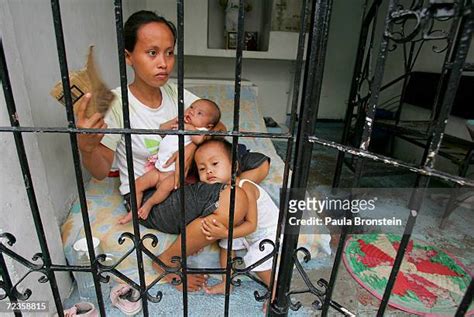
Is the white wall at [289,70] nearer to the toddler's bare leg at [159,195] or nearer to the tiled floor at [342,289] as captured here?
the tiled floor at [342,289]

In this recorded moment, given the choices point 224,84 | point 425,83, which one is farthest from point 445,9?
point 425,83

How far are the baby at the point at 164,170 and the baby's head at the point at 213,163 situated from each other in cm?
5

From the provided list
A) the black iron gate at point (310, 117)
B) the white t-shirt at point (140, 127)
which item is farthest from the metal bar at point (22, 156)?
the white t-shirt at point (140, 127)

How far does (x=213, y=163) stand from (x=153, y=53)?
460 mm

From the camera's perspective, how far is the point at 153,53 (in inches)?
41.6

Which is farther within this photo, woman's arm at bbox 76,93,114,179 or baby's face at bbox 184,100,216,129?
baby's face at bbox 184,100,216,129

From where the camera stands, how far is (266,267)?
103cm

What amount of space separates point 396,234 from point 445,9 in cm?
144

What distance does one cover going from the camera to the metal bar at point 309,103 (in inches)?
22.9

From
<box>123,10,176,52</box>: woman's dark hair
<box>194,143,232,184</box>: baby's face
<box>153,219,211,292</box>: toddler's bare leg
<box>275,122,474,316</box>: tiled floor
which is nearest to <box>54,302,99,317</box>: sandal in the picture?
<box>153,219,211,292</box>: toddler's bare leg

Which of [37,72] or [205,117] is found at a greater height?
[37,72]

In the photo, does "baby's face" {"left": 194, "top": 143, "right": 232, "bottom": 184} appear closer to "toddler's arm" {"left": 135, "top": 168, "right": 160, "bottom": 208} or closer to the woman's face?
"toddler's arm" {"left": 135, "top": 168, "right": 160, "bottom": 208}

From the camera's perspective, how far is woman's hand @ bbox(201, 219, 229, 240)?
3.19 feet

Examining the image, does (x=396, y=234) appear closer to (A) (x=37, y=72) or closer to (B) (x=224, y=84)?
(A) (x=37, y=72)
